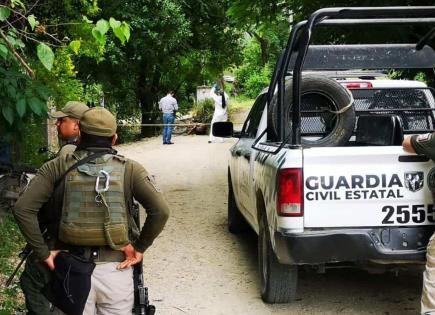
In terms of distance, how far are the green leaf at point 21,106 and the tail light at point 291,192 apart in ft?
6.68

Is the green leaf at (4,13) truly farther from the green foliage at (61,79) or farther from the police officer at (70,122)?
the green foliage at (61,79)

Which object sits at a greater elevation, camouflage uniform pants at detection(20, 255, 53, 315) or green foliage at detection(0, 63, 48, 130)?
green foliage at detection(0, 63, 48, 130)

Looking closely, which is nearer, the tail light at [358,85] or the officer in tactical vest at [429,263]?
the officer in tactical vest at [429,263]

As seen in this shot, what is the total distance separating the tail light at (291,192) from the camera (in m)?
4.40

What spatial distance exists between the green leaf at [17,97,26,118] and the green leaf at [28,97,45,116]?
5cm

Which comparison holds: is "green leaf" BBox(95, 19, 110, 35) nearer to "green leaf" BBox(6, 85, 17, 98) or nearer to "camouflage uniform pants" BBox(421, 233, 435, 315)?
"green leaf" BBox(6, 85, 17, 98)

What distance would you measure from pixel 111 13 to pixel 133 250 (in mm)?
14832

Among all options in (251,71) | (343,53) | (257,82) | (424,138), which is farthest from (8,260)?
(251,71)

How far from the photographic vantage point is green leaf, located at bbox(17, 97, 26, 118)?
4863 mm

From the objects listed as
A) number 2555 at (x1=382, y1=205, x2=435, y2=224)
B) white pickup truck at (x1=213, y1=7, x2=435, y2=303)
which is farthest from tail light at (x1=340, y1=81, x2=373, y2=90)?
number 2555 at (x1=382, y1=205, x2=435, y2=224)

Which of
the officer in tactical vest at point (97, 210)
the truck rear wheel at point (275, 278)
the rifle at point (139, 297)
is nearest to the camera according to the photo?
the officer in tactical vest at point (97, 210)

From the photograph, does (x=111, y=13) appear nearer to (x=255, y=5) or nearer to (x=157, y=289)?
(x=255, y=5)

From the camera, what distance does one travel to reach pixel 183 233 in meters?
8.03

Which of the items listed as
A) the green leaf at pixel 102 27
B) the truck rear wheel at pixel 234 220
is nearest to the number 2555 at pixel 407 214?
the green leaf at pixel 102 27
